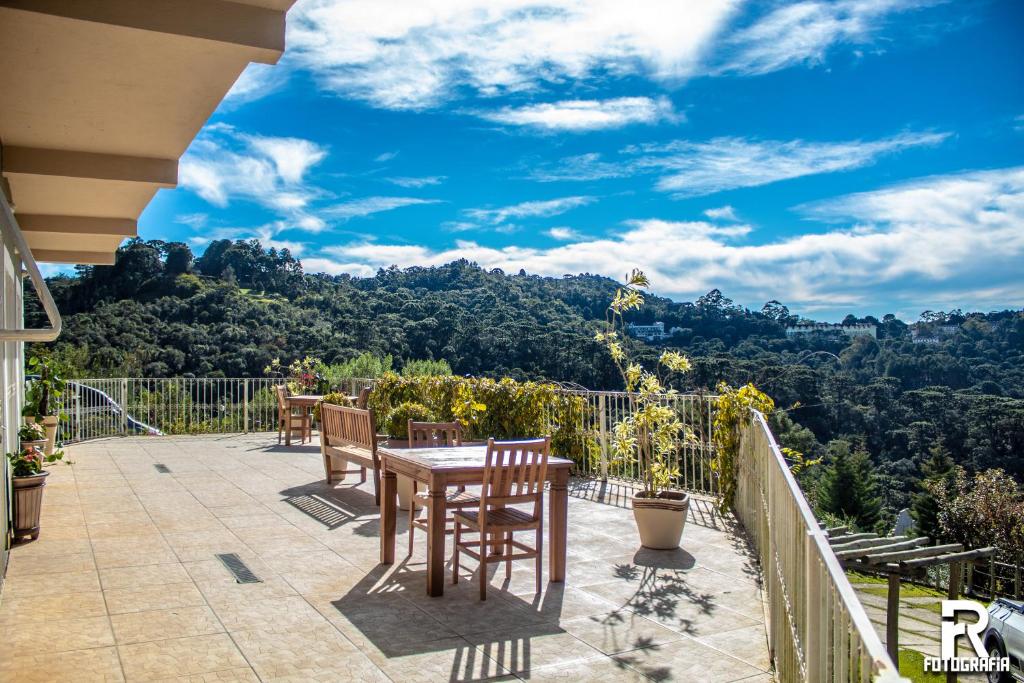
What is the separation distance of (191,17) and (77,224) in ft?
20.3

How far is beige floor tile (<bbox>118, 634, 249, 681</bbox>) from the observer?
3492 mm

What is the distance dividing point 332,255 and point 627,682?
5260 centimetres

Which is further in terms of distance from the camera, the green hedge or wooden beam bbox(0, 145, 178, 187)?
the green hedge

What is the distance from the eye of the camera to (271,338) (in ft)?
84.4

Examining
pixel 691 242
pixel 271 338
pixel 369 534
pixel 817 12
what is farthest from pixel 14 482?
pixel 691 242

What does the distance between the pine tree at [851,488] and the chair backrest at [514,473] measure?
39927 millimetres

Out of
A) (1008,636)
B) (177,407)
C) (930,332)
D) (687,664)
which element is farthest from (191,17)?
(930,332)

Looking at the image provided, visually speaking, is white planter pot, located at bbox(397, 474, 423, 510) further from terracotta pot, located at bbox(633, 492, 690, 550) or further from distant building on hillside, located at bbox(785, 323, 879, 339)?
distant building on hillside, located at bbox(785, 323, 879, 339)

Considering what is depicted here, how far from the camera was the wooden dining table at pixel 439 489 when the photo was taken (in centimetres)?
467

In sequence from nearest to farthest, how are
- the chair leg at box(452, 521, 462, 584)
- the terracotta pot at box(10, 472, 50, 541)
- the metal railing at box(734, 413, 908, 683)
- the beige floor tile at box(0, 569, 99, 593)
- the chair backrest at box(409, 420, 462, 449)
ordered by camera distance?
1. the metal railing at box(734, 413, 908, 683)
2. the beige floor tile at box(0, 569, 99, 593)
3. the chair leg at box(452, 521, 462, 584)
4. the terracotta pot at box(10, 472, 50, 541)
5. the chair backrest at box(409, 420, 462, 449)

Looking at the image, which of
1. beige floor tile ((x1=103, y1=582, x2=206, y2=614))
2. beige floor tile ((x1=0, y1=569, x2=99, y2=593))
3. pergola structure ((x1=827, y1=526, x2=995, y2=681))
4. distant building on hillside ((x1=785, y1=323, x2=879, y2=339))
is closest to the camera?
beige floor tile ((x1=103, y1=582, x2=206, y2=614))

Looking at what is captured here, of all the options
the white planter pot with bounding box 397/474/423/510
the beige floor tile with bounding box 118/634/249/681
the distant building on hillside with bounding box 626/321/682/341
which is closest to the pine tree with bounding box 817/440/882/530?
the distant building on hillside with bounding box 626/321/682/341

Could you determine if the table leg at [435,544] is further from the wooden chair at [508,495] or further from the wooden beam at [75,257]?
the wooden beam at [75,257]

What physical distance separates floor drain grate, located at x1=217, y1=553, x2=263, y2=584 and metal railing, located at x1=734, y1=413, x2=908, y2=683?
128 inches
